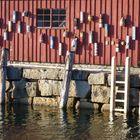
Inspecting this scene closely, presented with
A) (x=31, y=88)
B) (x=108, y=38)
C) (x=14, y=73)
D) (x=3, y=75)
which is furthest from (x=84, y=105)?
(x=108, y=38)

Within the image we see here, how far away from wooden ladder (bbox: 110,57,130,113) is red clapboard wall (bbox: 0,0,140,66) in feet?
11.6

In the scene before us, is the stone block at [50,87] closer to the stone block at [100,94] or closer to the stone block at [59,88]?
the stone block at [59,88]

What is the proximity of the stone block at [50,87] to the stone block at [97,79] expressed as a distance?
1583 millimetres

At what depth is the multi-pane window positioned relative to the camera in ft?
95.7

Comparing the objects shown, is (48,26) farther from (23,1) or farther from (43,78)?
(43,78)

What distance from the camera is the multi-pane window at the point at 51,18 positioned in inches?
1148

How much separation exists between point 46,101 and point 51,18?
513 cm

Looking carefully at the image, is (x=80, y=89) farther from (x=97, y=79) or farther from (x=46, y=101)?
(x=46, y=101)

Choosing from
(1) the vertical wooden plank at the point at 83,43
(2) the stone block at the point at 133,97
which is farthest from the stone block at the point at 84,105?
(1) the vertical wooden plank at the point at 83,43

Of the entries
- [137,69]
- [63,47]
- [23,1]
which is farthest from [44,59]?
[137,69]

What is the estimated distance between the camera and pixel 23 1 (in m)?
29.8

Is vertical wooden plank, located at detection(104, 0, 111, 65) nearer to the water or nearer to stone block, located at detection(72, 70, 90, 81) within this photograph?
stone block, located at detection(72, 70, 90, 81)

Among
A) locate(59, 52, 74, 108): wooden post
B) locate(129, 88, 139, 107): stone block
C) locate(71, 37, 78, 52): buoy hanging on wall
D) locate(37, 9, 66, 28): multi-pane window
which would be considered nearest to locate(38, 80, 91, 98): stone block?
locate(59, 52, 74, 108): wooden post

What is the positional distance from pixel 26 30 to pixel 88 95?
20.5 feet
